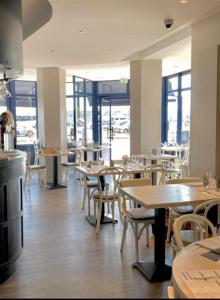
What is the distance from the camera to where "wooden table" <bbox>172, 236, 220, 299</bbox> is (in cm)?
143

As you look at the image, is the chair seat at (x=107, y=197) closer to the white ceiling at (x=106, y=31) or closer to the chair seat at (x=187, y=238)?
the chair seat at (x=187, y=238)

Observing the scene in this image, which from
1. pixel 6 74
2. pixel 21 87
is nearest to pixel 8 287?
pixel 6 74

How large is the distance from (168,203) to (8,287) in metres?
1.80

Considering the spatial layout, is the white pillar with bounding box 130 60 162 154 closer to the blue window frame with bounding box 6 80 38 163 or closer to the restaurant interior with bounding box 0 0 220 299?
the restaurant interior with bounding box 0 0 220 299

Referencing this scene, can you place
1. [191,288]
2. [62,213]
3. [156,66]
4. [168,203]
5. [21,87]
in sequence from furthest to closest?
[21,87], [156,66], [62,213], [168,203], [191,288]

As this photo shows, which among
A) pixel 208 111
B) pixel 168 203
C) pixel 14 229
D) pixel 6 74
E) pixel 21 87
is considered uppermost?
pixel 21 87

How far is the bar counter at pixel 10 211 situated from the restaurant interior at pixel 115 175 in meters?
0.02

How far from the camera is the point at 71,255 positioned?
413cm

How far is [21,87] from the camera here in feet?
39.8

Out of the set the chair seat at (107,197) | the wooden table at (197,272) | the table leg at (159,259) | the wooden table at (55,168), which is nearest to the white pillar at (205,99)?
the chair seat at (107,197)

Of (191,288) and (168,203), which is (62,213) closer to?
(168,203)

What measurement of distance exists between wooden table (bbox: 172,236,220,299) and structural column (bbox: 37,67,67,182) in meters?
8.18

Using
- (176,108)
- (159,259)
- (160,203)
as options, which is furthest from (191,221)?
(176,108)

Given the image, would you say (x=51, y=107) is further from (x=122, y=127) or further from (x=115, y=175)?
(x=115, y=175)
